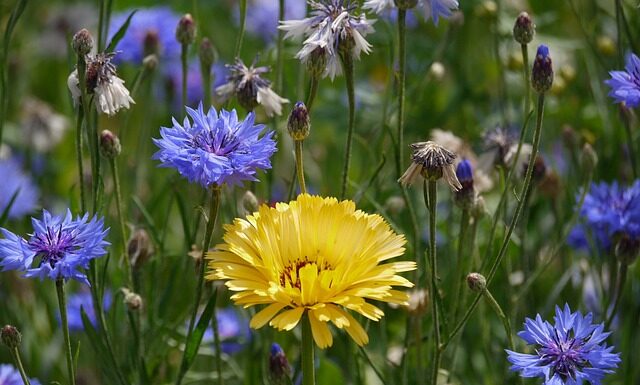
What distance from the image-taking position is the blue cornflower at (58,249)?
109cm

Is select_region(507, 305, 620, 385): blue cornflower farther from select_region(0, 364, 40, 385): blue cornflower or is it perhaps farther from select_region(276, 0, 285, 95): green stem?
select_region(0, 364, 40, 385): blue cornflower

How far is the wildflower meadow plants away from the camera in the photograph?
1.10 metres

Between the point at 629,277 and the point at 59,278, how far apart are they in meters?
0.97

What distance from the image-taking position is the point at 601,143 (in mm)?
1933

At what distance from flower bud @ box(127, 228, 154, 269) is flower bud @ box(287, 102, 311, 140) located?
35 cm

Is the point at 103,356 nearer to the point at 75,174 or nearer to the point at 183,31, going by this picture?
the point at 183,31

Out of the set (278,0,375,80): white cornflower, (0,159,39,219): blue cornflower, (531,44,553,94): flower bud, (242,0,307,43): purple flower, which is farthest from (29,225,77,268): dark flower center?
(242,0,307,43): purple flower

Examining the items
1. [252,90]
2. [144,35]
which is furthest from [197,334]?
[144,35]

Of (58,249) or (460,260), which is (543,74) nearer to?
(460,260)

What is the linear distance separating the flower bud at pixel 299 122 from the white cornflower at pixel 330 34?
0.31 ft

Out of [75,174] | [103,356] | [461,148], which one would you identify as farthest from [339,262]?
[75,174]

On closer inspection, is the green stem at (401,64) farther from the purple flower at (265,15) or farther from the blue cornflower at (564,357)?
the purple flower at (265,15)

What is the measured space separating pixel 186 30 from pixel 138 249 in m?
0.32

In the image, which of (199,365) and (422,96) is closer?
(199,365)
